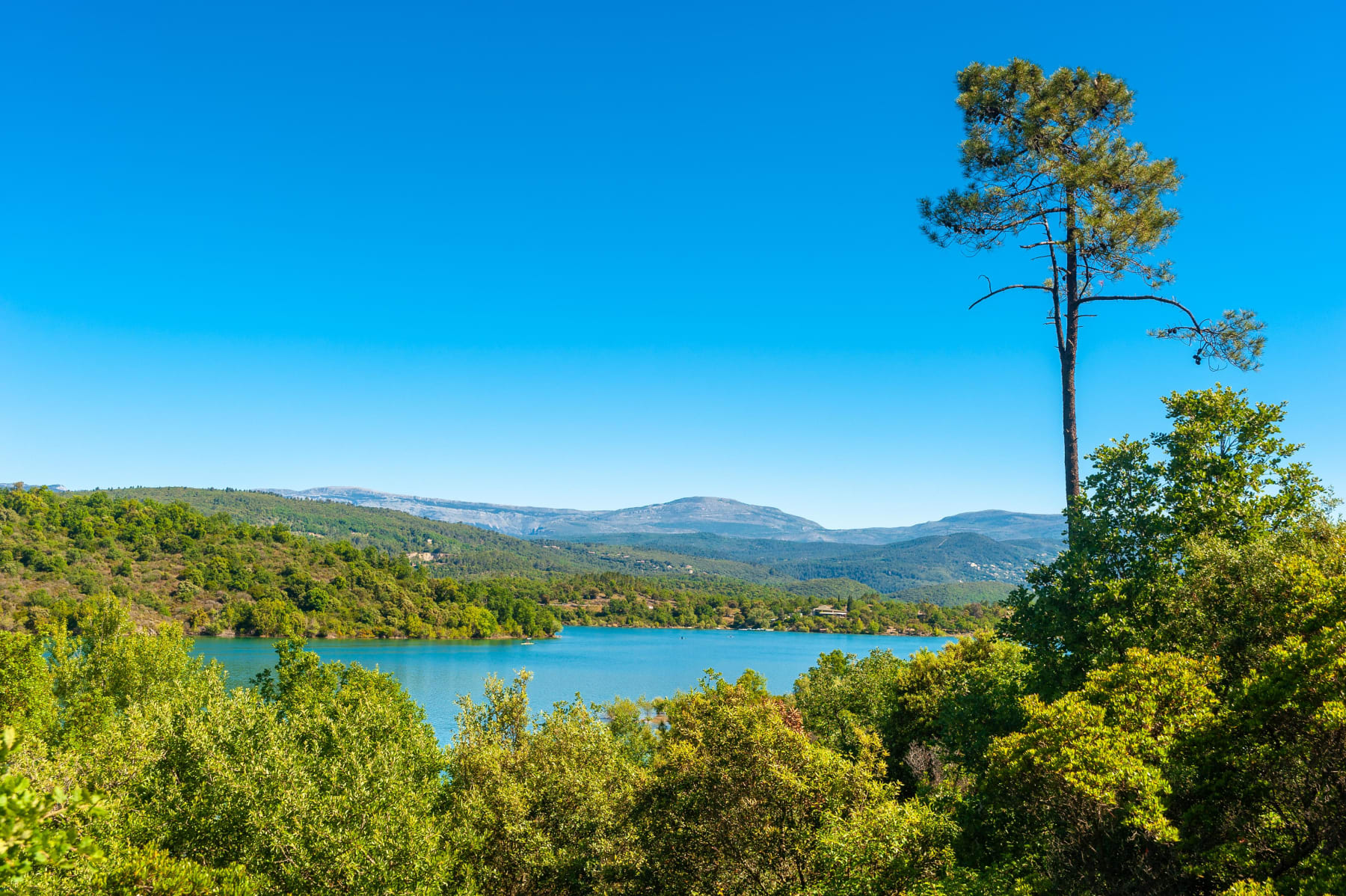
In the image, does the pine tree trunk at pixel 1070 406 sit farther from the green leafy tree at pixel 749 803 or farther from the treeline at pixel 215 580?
the treeline at pixel 215 580

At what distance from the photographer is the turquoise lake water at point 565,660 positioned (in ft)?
278

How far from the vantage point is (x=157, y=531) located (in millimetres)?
147625

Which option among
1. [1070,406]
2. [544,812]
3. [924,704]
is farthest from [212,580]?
[1070,406]

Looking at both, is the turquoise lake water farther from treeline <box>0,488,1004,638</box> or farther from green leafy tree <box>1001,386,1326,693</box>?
green leafy tree <box>1001,386,1326,693</box>

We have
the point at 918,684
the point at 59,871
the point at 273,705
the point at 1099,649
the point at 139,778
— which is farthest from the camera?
the point at 918,684

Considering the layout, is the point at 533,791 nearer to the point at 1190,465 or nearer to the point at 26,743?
the point at 26,743

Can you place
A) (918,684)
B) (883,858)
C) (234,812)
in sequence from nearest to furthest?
(883,858) → (234,812) → (918,684)

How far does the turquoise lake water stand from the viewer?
84625 mm

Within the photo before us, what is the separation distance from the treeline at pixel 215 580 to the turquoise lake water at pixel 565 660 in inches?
249

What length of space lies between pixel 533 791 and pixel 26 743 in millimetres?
18338

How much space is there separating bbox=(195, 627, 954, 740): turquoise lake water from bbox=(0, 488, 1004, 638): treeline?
6.32 m

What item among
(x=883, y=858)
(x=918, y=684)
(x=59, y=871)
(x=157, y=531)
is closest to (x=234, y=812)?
(x=59, y=871)

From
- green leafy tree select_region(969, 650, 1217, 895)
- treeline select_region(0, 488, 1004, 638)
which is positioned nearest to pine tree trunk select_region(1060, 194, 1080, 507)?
green leafy tree select_region(969, 650, 1217, 895)

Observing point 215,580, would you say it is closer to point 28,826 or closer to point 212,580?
point 212,580
